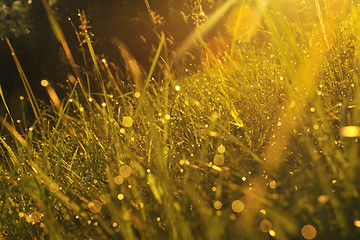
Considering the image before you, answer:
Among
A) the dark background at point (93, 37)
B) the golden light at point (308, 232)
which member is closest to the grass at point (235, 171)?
the golden light at point (308, 232)

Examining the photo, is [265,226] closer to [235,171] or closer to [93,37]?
[235,171]

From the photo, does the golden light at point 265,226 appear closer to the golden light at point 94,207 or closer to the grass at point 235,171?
the grass at point 235,171

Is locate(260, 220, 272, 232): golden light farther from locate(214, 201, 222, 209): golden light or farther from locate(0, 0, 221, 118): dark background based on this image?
locate(0, 0, 221, 118): dark background

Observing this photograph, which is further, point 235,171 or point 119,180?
point 119,180

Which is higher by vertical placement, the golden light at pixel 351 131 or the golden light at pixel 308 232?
the golden light at pixel 351 131

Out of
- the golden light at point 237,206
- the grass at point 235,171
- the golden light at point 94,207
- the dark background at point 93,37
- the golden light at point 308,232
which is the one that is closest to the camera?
the golden light at point 308,232

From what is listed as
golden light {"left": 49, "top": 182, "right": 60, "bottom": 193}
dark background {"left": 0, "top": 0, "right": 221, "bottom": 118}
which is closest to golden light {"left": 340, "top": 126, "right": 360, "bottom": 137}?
golden light {"left": 49, "top": 182, "right": 60, "bottom": 193}

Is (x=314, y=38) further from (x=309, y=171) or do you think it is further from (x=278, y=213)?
(x=278, y=213)

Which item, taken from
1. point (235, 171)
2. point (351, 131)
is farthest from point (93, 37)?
point (351, 131)

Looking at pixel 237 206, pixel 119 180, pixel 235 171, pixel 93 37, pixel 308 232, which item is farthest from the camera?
pixel 93 37

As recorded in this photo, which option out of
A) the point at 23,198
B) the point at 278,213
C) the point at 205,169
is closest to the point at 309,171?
the point at 278,213

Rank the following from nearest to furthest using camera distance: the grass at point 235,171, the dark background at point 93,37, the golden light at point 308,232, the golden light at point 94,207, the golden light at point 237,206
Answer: the golden light at point 308,232
the grass at point 235,171
the golden light at point 237,206
the golden light at point 94,207
the dark background at point 93,37
